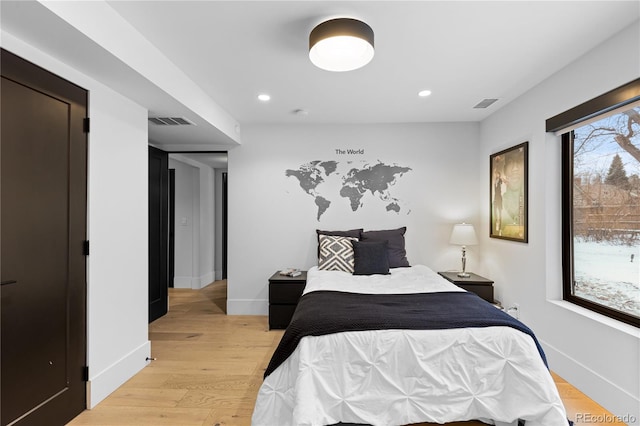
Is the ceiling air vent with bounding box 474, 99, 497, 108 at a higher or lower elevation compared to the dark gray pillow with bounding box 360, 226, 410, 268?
higher

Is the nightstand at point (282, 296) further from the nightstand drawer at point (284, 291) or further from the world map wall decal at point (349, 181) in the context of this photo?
the world map wall decal at point (349, 181)

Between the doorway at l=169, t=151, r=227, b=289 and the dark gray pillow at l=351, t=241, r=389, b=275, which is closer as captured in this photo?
the dark gray pillow at l=351, t=241, r=389, b=275

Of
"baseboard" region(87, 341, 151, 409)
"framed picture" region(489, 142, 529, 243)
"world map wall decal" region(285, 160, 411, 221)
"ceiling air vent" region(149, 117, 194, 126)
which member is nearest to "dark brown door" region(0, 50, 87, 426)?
"baseboard" region(87, 341, 151, 409)

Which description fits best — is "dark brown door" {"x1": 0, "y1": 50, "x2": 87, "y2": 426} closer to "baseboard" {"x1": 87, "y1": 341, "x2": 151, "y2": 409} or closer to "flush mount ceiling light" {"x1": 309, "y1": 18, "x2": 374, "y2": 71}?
"baseboard" {"x1": 87, "y1": 341, "x2": 151, "y2": 409}

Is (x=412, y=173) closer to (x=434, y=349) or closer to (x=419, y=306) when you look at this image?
(x=419, y=306)

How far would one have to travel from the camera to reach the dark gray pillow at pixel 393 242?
3.95 meters

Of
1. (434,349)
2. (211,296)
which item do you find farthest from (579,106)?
(211,296)

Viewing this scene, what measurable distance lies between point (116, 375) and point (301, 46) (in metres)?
2.83

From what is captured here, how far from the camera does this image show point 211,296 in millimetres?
5352

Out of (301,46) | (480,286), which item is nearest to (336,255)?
(480,286)

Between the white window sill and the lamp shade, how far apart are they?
3.75 ft

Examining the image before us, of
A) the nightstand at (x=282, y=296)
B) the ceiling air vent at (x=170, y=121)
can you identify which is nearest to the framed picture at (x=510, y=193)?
the nightstand at (x=282, y=296)

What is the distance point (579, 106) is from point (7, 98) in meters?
3.69

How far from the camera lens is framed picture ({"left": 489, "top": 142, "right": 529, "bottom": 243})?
10.8ft
